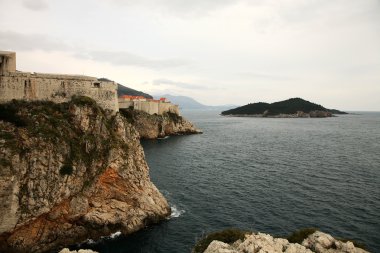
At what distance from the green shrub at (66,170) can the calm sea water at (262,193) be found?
30.4 ft

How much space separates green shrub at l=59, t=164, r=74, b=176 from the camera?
3897 centimetres

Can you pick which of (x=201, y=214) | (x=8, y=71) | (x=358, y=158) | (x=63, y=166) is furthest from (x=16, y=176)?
(x=358, y=158)

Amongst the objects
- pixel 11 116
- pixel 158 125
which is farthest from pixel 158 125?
pixel 11 116

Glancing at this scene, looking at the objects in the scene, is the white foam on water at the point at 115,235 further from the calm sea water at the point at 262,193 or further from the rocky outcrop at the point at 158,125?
the rocky outcrop at the point at 158,125

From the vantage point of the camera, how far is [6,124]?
38.0 meters

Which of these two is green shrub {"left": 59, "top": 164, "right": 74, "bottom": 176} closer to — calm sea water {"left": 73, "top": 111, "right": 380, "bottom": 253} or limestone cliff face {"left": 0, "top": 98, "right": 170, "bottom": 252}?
limestone cliff face {"left": 0, "top": 98, "right": 170, "bottom": 252}

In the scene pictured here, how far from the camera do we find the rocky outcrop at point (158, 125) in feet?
413

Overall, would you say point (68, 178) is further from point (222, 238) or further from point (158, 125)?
point (158, 125)

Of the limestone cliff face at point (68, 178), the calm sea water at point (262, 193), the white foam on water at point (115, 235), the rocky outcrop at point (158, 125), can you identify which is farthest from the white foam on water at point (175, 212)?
the rocky outcrop at point (158, 125)

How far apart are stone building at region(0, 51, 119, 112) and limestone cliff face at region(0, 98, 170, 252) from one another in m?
2.33

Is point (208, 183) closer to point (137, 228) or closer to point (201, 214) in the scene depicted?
point (201, 214)

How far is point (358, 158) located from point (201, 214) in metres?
57.8

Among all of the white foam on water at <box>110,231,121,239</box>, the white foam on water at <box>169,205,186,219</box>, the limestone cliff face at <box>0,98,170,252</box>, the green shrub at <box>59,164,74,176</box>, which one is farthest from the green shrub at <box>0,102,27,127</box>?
the white foam on water at <box>169,205,186,219</box>

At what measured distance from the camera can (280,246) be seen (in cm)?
2609
